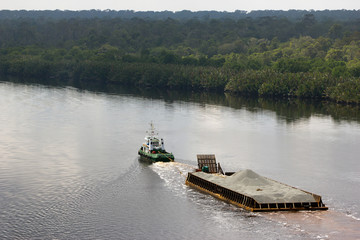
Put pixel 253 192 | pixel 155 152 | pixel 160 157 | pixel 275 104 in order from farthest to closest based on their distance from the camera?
1. pixel 275 104
2. pixel 155 152
3. pixel 160 157
4. pixel 253 192

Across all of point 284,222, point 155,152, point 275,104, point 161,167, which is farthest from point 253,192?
point 275,104

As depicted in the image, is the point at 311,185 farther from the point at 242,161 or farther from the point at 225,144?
the point at 225,144

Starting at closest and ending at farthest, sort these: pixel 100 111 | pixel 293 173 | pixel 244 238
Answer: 1. pixel 244 238
2. pixel 293 173
3. pixel 100 111

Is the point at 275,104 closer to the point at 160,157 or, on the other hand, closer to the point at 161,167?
the point at 160,157

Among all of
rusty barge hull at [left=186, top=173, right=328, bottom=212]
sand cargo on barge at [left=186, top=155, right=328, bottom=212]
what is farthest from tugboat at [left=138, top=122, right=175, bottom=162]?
rusty barge hull at [left=186, top=173, right=328, bottom=212]

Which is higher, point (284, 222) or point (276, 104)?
point (276, 104)

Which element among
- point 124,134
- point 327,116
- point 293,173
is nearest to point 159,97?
point 327,116

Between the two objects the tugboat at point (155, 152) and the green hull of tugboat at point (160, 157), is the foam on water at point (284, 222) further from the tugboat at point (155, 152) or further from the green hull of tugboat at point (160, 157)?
the tugboat at point (155, 152)
